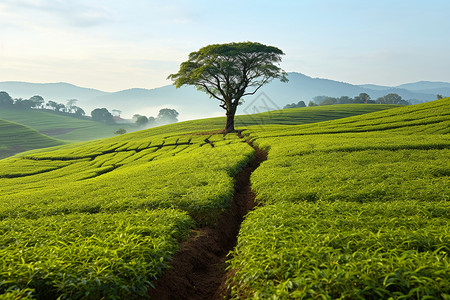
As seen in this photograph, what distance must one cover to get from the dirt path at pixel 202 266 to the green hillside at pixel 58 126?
139845mm

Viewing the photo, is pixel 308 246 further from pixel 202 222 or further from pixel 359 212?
pixel 202 222

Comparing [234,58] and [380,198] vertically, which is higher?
[234,58]

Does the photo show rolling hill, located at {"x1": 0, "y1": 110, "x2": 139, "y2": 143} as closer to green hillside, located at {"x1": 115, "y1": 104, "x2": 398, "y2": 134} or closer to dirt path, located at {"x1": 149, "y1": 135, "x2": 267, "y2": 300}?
green hillside, located at {"x1": 115, "y1": 104, "x2": 398, "y2": 134}

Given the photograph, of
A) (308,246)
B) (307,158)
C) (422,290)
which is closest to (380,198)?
(308,246)

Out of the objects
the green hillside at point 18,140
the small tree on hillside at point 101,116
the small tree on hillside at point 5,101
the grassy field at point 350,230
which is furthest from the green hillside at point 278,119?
the small tree on hillside at point 5,101

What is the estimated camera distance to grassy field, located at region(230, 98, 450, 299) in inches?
167

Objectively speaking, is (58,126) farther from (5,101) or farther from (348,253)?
(348,253)

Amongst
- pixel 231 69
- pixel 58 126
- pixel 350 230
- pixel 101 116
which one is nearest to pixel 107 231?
pixel 350 230

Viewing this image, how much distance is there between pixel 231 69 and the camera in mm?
36156

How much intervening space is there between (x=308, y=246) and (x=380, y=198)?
224 inches

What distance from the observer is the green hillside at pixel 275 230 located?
14.9 feet

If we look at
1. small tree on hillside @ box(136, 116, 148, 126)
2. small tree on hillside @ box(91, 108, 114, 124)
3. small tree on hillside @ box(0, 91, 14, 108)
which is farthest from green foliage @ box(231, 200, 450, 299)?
small tree on hillside @ box(0, 91, 14, 108)

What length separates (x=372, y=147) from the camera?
1866 cm

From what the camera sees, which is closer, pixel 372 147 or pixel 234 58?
pixel 372 147
